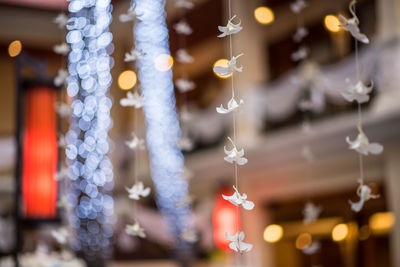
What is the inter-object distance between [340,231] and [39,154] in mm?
4938

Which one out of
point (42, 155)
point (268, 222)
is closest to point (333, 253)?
point (268, 222)

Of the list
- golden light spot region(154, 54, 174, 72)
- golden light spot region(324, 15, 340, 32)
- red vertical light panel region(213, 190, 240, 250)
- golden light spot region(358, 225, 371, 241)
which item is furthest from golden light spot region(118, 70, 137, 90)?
golden light spot region(358, 225, 371, 241)

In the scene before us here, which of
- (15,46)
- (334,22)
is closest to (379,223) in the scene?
(334,22)

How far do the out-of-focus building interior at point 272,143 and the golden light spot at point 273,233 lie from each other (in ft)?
0.08

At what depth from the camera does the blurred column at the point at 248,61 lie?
7656 millimetres

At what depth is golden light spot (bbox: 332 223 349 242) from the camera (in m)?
6.98

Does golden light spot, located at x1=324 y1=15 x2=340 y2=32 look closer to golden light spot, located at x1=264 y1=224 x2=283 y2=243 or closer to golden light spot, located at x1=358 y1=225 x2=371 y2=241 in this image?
golden light spot, located at x1=358 y1=225 x2=371 y2=241

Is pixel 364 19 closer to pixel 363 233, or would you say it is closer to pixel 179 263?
pixel 363 233

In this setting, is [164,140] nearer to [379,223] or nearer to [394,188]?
[379,223]

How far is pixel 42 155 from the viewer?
356cm

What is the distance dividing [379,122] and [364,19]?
2.14 metres

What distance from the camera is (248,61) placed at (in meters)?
8.00

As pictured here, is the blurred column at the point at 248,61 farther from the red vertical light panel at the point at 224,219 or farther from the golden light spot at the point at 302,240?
the golden light spot at the point at 302,240

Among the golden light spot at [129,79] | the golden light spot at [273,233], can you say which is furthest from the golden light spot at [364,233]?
the golden light spot at [129,79]
